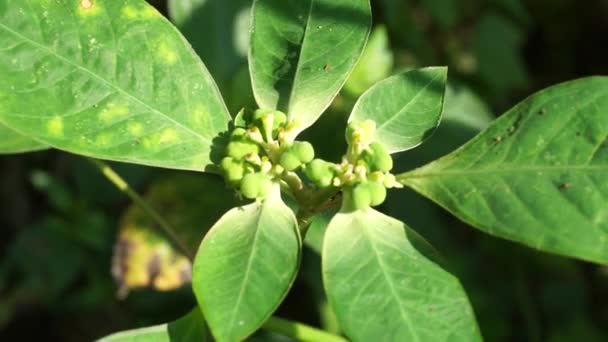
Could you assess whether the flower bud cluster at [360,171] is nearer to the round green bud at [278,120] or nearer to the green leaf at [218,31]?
the round green bud at [278,120]

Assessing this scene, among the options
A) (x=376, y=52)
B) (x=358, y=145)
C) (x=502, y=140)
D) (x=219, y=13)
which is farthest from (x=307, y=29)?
(x=376, y=52)

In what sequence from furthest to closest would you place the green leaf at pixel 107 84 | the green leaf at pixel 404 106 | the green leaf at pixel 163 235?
the green leaf at pixel 163 235, the green leaf at pixel 404 106, the green leaf at pixel 107 84

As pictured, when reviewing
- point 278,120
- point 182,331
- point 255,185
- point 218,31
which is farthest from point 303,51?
point 218,31

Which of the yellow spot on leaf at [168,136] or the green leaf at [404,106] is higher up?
the green leaf at [404,106]

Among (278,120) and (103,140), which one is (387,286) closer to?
(278,120)

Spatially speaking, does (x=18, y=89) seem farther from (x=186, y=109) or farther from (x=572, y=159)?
(x=572, y=159)

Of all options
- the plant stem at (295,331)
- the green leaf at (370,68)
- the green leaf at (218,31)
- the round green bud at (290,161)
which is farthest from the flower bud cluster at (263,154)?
the green leaf at (370,68)
